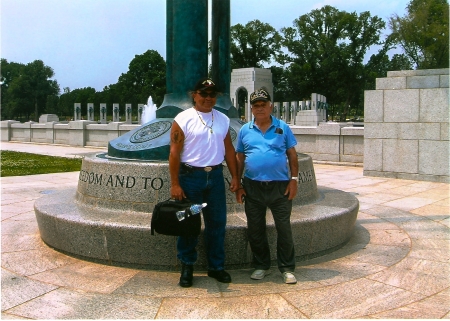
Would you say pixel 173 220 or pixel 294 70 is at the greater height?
pixel 294 70

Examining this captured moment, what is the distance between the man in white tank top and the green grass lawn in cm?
901

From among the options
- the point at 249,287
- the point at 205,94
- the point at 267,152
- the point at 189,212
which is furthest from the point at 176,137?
the point at 249,287

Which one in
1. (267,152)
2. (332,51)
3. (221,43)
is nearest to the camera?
(267,152)

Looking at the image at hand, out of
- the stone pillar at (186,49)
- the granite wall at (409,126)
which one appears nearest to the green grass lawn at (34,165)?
the stone pillar at (186,49)

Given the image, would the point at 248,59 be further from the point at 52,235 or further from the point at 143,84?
the point at 52,235

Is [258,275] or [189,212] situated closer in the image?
[189,212]

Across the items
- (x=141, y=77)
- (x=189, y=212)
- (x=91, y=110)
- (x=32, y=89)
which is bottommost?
(x=189, y=212)

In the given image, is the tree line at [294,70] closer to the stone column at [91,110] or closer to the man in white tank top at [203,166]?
the stone column at [91,110]

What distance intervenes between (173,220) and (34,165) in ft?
37.5

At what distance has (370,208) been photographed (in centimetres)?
711

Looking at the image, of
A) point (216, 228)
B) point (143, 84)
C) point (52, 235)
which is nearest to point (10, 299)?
point (52, 235)

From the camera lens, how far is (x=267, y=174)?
3713 millimetres

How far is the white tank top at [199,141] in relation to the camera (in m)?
3.55

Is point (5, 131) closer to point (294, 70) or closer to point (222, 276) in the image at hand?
point (222, 276)
